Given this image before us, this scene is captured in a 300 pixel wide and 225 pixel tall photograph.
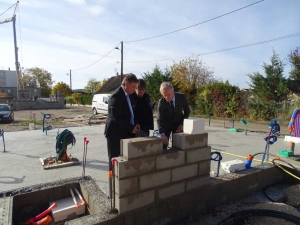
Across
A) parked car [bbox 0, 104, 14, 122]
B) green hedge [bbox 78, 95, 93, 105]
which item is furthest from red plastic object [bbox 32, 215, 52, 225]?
green hedge [bbox 78, 95, 93, 105]

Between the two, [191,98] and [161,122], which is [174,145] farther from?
[191,98]

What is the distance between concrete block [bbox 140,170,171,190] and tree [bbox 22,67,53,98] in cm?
5495

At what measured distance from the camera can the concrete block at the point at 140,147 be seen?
1970mm

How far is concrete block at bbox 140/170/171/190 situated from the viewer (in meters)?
2.09

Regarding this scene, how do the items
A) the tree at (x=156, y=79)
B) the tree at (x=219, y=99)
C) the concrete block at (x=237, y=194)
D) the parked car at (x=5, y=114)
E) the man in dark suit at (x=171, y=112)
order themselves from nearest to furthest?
the concrete block at (x=237, y=194)
the man in dark suit at (x=171, y=112)
the parked car at (x=5, y=114)
the tree at (x=219, y=99)
the tree at (x=156, y=79)

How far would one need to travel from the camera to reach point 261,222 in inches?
87.0

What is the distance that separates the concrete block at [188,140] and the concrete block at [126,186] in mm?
638

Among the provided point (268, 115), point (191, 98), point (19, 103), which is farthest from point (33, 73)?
point (268, 115)

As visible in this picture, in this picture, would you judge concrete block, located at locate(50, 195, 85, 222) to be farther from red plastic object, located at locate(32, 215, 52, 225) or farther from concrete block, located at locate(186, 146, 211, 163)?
concrete block, located at locate(186, 146, 211, 163)

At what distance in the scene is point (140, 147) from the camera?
6.65 feet

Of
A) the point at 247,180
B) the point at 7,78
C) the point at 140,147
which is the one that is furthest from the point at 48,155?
the point at 7,78

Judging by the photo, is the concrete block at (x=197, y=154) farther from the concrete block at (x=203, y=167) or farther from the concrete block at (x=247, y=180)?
the concrete block at (x=247, y=180)

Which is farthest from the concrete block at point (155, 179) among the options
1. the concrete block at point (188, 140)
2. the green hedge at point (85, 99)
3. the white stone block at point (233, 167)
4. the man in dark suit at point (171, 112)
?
the green hedge at point (85, 99)

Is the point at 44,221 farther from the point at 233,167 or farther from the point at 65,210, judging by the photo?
the point at 233,167
